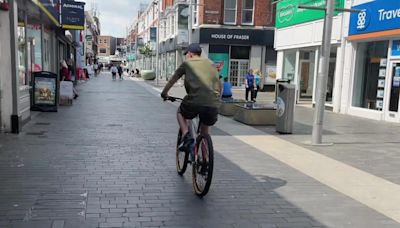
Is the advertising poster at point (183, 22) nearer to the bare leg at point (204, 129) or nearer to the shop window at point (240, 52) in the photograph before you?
the shop window at point (240, 52)

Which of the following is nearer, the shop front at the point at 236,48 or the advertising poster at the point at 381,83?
the advertising poster at the point at 381,83

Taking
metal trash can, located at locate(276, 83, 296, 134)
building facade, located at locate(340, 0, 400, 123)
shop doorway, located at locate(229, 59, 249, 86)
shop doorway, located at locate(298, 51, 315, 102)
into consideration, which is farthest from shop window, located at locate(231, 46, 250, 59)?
metal trash can, located at locate(276, 83, 296, 134)

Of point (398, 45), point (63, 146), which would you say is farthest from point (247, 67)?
point (63, 146)

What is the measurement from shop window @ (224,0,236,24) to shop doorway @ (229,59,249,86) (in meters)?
3.11

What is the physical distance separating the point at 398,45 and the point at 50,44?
13916 mm

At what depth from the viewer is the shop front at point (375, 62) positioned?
45.5 ft

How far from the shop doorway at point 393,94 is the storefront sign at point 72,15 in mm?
12580

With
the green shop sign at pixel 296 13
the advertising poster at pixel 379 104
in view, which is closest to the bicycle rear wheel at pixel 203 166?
the advertising poster at pixel 379 104

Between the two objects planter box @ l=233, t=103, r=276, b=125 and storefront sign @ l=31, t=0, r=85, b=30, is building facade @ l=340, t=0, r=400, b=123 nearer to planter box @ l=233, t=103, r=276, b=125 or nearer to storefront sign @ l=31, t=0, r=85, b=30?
planter box @ l=233, t=103, r=276, b=125

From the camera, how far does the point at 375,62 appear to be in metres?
15.2

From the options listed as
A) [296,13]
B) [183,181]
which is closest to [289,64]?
[296,13]

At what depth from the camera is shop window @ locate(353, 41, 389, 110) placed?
14773 mm

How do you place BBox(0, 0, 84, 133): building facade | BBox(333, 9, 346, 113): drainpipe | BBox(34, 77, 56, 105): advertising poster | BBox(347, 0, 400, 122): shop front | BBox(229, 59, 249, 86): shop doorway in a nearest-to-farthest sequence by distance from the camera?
BBox(0, 0, 84, 133): building facade
BBox(34, 77, 56, 105): advertising poster
BBox(347, 0, 400, 122): shop front
BBox(333, 9, 346, 113): drainpipe
BBox(229, 59, 249, 86): shop doorway

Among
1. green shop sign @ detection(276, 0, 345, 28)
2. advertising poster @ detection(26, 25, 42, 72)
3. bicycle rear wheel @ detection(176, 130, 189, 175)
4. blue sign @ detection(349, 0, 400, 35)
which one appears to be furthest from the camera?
green shop sign @ detection(276, 0, 345, 28)
